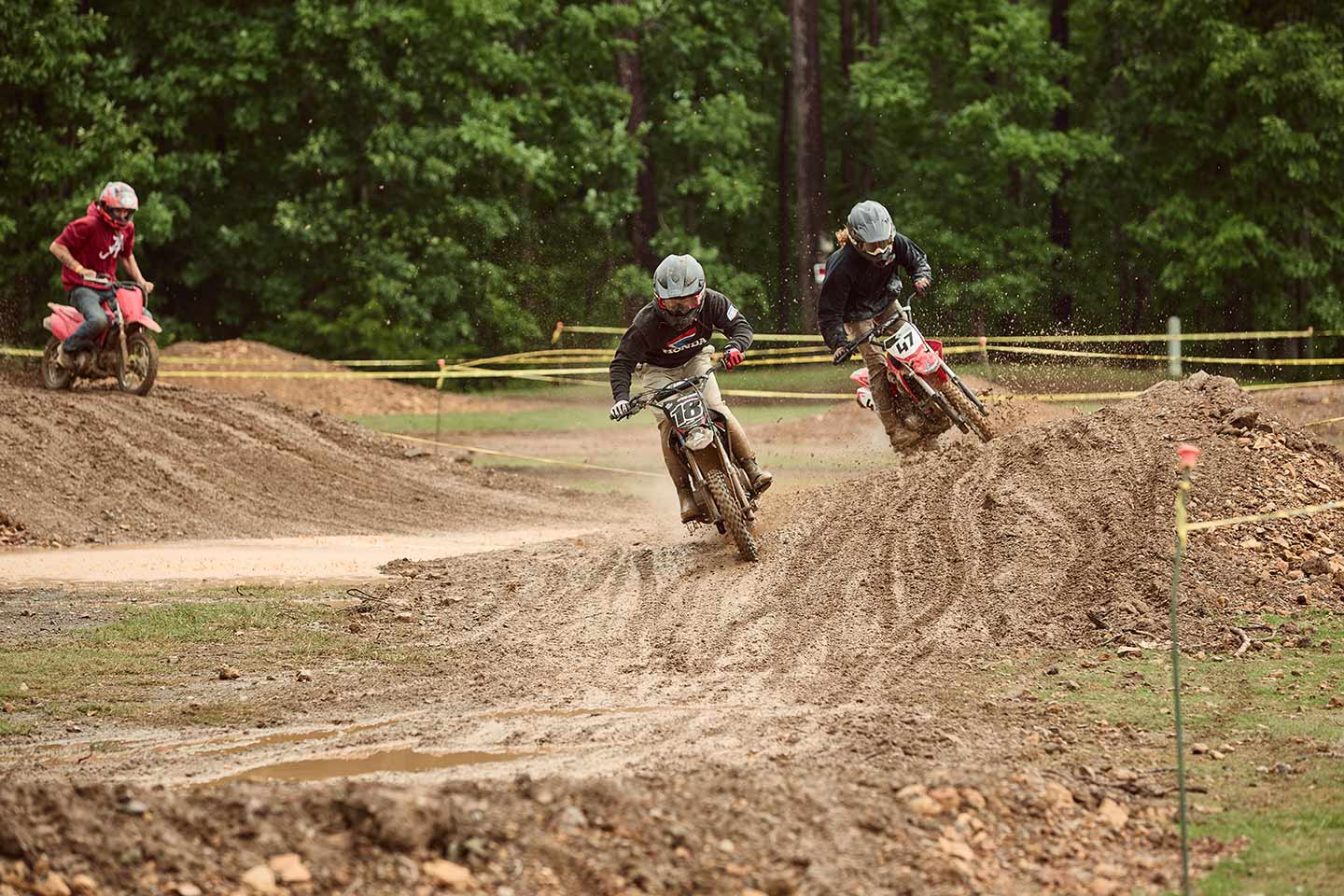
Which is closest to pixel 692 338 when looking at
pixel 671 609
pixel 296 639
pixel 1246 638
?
pixel 671 609

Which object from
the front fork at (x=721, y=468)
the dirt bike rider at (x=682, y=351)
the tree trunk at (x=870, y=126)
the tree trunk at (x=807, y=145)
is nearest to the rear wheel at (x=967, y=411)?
the dirt bike rider at (x=682, y=351)

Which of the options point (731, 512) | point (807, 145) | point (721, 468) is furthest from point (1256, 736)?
point (807, 145)

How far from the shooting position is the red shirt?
1842 cm

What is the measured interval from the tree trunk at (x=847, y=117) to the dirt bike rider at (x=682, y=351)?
36.2 metres

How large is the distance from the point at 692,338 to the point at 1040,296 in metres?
27.3

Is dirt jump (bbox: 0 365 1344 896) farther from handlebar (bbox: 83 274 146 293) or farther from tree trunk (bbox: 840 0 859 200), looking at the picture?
tree trunk (bbox: 840 0 859 200)

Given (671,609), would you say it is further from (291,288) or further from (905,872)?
(291,288)

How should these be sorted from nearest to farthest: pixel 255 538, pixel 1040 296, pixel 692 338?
pixel 692 338
pixel 255 538
pixel 1040 296

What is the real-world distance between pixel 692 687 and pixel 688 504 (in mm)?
3741

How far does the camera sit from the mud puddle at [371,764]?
763 centimetres

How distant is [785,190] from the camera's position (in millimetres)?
49031

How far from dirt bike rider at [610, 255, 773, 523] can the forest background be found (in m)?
20.4

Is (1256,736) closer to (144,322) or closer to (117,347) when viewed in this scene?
(144,322)

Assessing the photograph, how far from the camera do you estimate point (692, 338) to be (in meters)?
13.3
